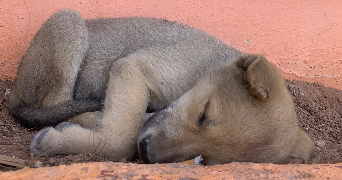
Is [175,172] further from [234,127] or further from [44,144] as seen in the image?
[44,144]

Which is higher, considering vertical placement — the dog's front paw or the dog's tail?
the dog's tail

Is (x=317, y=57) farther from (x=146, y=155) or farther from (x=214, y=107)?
(x=146, y=155)

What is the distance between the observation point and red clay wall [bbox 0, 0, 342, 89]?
5328 millimetres

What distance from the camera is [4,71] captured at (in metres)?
5.29

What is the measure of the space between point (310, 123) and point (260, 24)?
1.74m

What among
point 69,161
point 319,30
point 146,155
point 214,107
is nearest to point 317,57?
point 319,30

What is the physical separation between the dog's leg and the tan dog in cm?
1

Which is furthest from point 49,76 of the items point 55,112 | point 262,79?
point 262,79

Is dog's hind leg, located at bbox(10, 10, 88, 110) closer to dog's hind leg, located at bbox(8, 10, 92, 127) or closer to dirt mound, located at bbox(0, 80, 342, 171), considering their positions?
dog's hind leg, located at bbox(8, 10, 92, 127)

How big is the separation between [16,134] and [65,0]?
90.3 inches

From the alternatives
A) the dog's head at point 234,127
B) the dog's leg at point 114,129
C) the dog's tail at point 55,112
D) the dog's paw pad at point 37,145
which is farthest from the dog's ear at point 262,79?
the dog's paw pad at point 37,145

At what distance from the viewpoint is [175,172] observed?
2.55 metres

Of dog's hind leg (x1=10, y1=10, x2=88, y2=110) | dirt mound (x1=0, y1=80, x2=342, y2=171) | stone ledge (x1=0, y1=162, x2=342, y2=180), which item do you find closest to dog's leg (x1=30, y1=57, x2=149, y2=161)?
dirt mound (x1=0, y1=80, x2=342, y2=171)

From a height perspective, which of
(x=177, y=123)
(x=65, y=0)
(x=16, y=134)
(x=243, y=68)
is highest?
(x=65, y=0)
